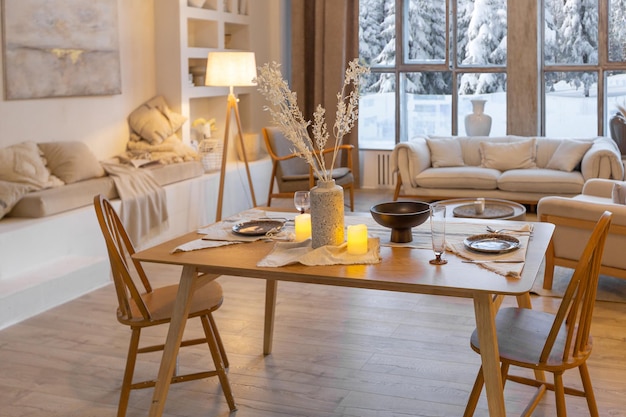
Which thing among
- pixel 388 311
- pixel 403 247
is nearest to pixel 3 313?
pixel 388 311

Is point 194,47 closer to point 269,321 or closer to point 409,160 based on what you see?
point 409,160

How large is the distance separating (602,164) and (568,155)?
371 mm

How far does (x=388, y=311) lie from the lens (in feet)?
15.1

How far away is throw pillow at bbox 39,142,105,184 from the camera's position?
18.7 feet

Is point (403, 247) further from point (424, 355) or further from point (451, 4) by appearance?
point (451, 4)

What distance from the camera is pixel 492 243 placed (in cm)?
299

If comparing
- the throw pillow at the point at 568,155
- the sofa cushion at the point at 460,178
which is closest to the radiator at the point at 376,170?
the sofa cushion at the point at 460,178

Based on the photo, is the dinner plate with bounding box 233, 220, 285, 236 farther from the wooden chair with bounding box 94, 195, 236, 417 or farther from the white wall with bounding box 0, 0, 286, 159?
the white wall with bounding box 0, 0, 286, 159

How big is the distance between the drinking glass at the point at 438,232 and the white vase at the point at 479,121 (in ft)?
17.9

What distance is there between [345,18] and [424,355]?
533 cm

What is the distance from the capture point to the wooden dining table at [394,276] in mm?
2543

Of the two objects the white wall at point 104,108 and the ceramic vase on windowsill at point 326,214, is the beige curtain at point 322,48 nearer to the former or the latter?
the white wall at point 104,108

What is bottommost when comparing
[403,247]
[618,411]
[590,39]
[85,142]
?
[618,411]

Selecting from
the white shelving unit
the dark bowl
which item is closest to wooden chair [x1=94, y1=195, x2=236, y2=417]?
the dark bowl
